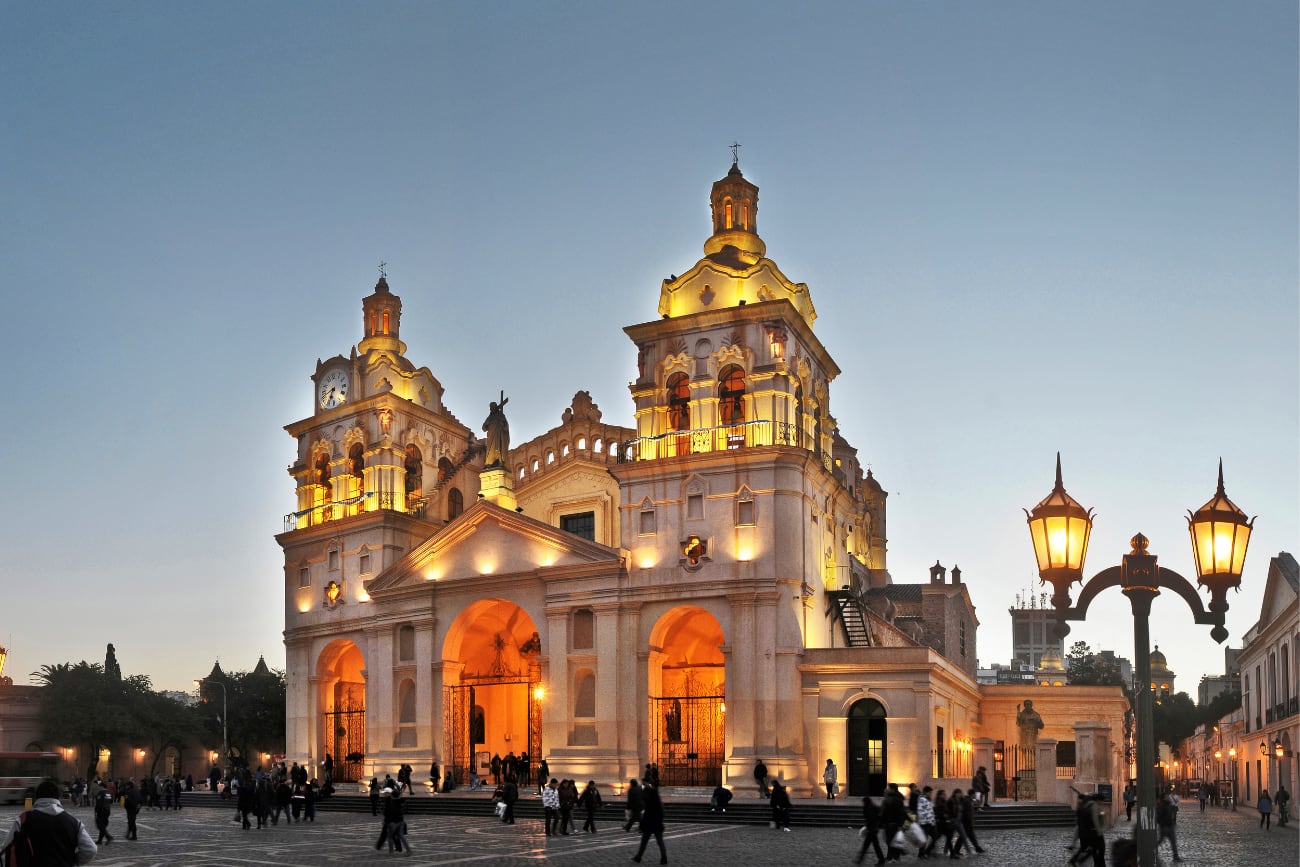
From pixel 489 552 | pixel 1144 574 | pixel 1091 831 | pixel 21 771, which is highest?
pixel 489 552

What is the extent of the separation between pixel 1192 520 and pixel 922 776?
1137 inches

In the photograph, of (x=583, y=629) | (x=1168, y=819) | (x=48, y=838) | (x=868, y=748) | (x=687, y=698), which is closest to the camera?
(x=48, y=838)

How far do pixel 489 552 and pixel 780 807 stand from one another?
55.2 feet

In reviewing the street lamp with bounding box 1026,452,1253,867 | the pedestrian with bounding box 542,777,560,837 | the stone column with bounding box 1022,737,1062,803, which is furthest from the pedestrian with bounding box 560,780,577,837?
the street lamp with bounding box 1026,452,1253,867

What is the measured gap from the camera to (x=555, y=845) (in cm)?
2884

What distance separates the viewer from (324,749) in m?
51.6

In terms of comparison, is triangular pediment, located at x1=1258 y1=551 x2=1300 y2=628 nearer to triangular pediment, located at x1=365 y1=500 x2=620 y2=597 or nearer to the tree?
triangular pediment, located at x1=365 y1=500 x2=620 y2=597

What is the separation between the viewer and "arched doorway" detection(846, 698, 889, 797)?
40062 mm

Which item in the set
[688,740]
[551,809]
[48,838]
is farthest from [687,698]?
[48,838]

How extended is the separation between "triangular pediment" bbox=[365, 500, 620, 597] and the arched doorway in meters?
9.03

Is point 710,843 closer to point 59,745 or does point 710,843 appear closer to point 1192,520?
point 1192,520

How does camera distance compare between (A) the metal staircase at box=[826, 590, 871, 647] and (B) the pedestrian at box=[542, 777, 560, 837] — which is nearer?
(B) the pedestrian at box=[542, 777, 560, 837]

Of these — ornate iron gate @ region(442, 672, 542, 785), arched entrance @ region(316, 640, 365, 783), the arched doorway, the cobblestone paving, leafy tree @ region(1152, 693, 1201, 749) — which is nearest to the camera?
the cobblestone paving

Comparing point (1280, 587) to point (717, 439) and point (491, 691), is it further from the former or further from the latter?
point (491, 691)
